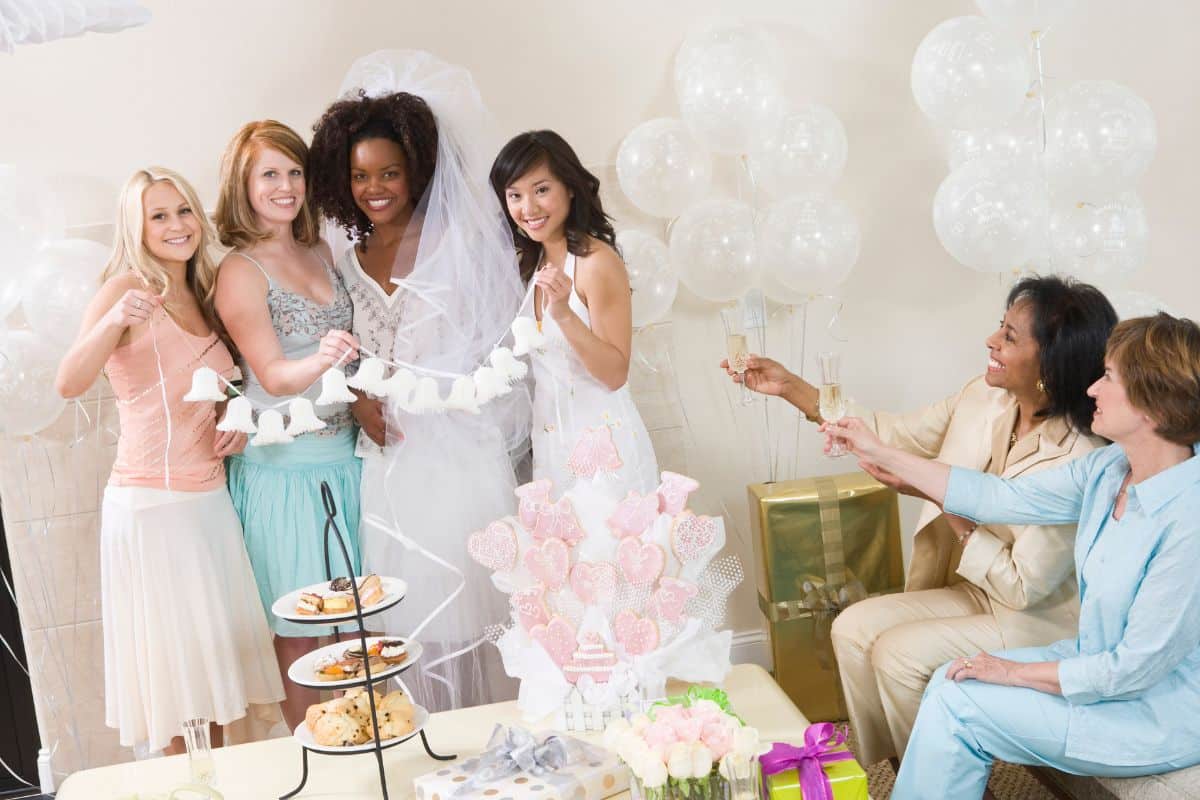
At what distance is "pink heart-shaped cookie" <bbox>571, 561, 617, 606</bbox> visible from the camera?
2.18 meters

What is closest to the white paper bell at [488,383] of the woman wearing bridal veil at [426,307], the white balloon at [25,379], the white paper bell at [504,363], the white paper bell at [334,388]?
the white paper bell at [504,363]

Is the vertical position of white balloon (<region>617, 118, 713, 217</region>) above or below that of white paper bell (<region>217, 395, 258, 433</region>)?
above

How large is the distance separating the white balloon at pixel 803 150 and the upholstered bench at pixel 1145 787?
1765 millimetres

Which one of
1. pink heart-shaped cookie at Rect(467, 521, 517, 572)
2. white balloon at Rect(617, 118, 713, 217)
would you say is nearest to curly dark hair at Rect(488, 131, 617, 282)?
white balloon at Rect(617, 118, 713, 217)

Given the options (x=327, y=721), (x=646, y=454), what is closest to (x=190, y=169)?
(x=646, y=454)

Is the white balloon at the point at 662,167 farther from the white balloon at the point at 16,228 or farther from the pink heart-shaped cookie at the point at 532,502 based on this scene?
the white balloon at the point at 16,228

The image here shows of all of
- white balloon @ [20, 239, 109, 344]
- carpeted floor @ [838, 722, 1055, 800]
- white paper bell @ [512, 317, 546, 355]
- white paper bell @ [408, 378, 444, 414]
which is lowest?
carpeted floor @ [838, 722, 1055, 800]

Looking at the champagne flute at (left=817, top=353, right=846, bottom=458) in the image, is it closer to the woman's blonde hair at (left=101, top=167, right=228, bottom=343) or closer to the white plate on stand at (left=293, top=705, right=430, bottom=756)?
the white plate on stand at (left=293, top=705, right=430, bottom=756)

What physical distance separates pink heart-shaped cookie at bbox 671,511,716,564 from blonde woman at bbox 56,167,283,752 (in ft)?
4.16

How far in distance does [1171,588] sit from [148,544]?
2.28m

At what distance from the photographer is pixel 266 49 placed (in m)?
3.26

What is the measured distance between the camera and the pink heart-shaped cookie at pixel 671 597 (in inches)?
85.6

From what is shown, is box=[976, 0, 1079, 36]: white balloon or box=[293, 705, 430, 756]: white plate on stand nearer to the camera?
box=[293, 705, 430, 756]: white plate on stand

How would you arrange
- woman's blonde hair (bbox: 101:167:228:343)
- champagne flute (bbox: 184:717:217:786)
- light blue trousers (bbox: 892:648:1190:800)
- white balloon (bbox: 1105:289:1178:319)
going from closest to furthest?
champagne flute (bbox: 184:717:217:786) → light blue trousers (bbox: 892:648:1190:800) → woman's blonde hair (bbox: 101:167:228:343) → white balloon (bbox: 1105:289:1178:319)
